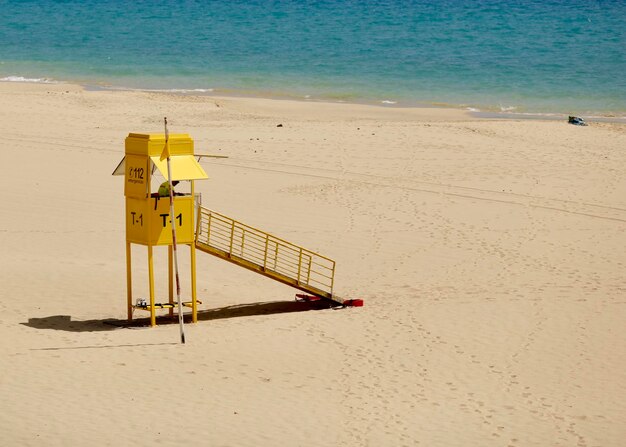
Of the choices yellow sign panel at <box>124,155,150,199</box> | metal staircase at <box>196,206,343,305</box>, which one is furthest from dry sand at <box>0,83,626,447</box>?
yellow sign panel at <box>124,155,150,199</box>

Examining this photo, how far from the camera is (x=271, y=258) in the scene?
2134 centimetres

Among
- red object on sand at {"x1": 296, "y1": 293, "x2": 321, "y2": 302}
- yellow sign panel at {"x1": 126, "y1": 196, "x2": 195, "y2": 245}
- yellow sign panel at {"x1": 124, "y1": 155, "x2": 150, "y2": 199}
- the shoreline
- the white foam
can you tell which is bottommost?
red object on sand at {"x1": 296, "y1": 293, "x2": 321, "y2": 302}

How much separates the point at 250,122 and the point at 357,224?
14.4 metres

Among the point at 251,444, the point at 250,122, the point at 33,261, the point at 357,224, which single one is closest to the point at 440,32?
the point at 250,122

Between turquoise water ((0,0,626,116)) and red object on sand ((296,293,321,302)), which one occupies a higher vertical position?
turquoise water ((0,0,626,116))

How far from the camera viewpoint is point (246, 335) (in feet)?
58.7

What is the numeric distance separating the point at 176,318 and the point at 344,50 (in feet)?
161

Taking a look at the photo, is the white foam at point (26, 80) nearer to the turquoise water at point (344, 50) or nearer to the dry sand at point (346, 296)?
the turquoise water at point (344, 50)

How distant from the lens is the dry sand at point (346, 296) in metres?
14.5

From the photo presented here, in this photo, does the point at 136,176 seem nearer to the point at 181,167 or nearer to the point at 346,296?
the point at 181,167

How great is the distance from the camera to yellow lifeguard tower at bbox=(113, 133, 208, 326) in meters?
17.8

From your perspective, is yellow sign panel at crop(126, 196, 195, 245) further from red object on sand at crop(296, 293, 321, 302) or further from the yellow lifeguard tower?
red object on sand at crop(296, 293, 321, 302)

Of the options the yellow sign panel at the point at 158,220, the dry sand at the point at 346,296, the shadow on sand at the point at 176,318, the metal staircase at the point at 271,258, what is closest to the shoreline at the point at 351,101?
the dry sand at the point at 346,296

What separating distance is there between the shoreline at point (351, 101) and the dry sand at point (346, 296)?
22.6 ft
